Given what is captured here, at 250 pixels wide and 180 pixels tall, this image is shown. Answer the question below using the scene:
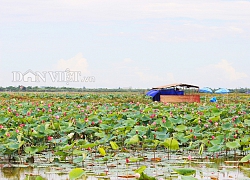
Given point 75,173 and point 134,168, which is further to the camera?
point 134,168

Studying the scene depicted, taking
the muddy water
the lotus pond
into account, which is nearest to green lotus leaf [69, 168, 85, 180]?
the lotus pond

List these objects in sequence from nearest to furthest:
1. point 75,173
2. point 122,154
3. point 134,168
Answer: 1. point 75,173
2. point 134,168
3. point 122,154

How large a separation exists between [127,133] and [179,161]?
1460 mm

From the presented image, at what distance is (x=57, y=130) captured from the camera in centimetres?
809

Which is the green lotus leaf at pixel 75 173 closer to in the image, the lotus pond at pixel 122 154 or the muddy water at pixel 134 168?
the lotus pond at pixel 122 154

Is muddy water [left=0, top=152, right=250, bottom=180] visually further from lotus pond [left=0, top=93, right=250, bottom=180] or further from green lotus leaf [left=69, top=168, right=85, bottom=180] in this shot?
green lotus leaf [left=69, top=168, right=85, bottom=180]

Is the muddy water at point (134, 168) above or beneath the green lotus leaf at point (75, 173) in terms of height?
beneath

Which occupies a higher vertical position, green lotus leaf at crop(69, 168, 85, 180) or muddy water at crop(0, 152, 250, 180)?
green lotus leaf at crop(69, 168, 85, 180)

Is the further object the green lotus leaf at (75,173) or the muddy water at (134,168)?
the muddy water at (134,168)

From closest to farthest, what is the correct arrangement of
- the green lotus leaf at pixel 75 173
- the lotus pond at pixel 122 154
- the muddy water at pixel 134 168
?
1. the green lotus leaf at pixel 75 173
2. the muddy water at pixel 134 168
3. the lotus pond at pixel 122 154

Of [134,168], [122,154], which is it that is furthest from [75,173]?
[122,154]

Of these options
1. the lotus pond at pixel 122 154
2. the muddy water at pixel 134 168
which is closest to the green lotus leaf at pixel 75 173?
the lotus pond at pixel 122 154

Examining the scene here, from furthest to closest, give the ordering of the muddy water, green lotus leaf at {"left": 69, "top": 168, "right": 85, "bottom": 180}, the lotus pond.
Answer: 1. the lotus pond
2. the muddy water
3. green lotus leaf at {"left": 69, "top": 168, "right": 85, "bottom": 180}

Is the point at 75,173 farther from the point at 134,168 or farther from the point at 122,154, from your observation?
the point at 122,154
